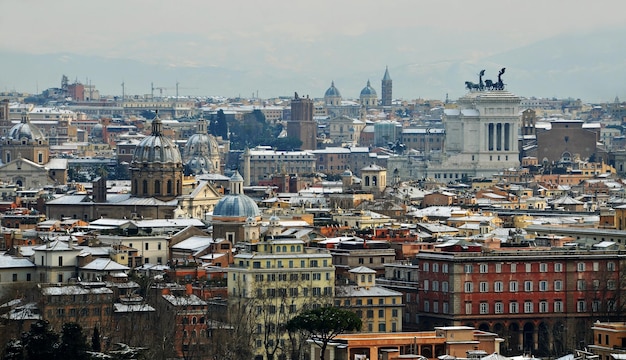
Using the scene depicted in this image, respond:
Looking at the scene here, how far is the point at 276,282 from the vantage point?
6488cm

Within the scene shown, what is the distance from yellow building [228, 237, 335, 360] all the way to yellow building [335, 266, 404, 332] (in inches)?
16.2

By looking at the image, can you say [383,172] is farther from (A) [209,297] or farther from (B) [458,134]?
(A) [209,297]

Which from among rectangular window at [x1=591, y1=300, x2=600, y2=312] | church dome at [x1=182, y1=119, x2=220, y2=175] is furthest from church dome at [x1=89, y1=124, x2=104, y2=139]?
rectangular window at [x1=591, y1=300, x2=600, y2=312]

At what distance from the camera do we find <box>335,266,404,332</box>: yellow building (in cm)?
6450

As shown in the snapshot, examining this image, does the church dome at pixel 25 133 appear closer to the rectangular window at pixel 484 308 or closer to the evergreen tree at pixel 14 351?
the rectangular window at pixel 484 308

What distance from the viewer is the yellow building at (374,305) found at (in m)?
64.5

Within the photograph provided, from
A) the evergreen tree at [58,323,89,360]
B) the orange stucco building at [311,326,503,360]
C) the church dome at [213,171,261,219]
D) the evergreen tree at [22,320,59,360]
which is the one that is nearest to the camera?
the evergreen tree at [58,323,89,360]

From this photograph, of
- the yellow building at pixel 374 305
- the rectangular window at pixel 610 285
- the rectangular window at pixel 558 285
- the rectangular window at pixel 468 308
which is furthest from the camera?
the rectangular window at pixel 610 285

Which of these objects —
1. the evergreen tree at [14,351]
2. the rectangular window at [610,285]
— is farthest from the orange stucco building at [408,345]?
the rectangular window at [610,285]

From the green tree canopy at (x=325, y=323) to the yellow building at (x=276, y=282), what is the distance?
512 centimetres

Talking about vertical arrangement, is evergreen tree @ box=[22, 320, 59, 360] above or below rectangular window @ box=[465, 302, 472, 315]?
above

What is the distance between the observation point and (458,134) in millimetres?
142625

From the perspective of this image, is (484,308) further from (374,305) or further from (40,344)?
(40,344)

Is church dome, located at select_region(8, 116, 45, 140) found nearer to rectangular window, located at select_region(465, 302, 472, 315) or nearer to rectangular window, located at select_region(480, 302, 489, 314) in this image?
rectangular window, located at select_region(480, 302, 489, 314)
